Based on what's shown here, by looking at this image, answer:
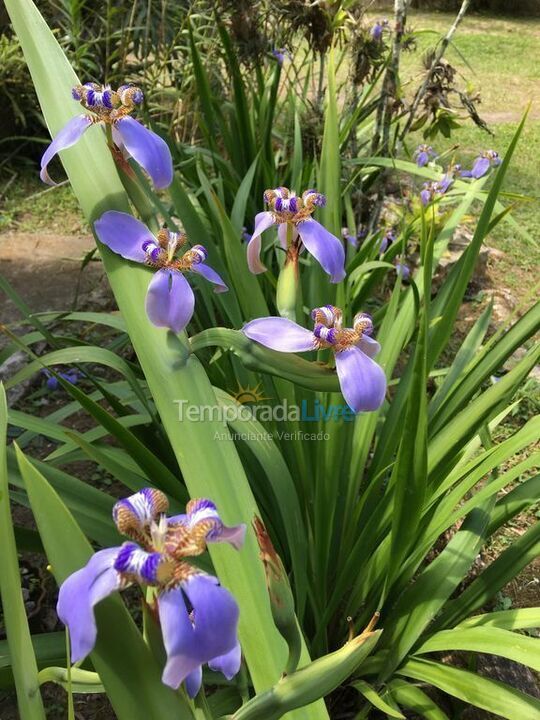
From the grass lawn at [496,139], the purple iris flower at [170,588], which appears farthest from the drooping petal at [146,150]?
the grass lawn at [496,139]

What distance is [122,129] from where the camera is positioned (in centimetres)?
64

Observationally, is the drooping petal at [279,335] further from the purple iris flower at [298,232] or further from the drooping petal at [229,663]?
the drooping petal at [229,663]

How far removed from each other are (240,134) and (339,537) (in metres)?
1.61

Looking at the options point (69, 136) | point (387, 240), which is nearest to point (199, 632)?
point (69, 136)

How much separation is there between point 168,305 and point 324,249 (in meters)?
0.22

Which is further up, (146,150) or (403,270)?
(146,150)

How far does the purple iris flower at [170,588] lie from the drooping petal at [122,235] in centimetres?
32

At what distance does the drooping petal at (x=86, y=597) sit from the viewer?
0.32 meters

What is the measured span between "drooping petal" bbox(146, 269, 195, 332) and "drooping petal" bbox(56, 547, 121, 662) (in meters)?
0.28

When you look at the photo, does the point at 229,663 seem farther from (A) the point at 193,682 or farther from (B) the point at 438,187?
(B) the point at 438,187

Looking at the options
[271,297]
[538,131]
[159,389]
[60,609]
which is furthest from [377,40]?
[538,131]

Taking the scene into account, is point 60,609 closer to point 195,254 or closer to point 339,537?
point 195,254

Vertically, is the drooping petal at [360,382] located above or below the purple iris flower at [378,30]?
below

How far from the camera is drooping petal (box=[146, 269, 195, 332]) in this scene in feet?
1.90
